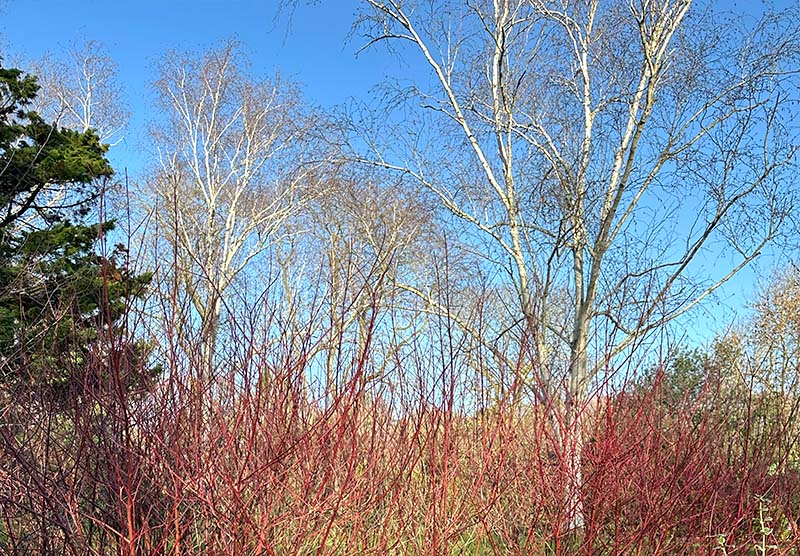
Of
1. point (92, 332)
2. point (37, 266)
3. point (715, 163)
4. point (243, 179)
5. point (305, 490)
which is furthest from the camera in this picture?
point (243, 179)

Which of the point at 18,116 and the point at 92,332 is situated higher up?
the point at 18,116

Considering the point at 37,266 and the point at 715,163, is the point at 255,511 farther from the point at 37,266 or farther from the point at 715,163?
the point at 37,266

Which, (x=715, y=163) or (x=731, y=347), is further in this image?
(x=731, y=347)

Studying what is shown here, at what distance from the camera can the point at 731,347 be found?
5359mm

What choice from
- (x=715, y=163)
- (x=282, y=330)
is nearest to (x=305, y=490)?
(x=282, y=330)

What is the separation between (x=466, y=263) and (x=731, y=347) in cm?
252

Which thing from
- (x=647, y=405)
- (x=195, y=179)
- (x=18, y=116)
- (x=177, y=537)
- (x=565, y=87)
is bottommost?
(x=177, y=537)

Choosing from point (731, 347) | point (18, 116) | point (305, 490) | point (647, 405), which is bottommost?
point (305, 490)

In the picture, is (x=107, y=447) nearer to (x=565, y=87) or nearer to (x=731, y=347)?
(x=565, y=87)

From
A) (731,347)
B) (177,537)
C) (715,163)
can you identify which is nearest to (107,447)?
(177,537)

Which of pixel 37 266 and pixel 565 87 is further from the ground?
pixel 565 87

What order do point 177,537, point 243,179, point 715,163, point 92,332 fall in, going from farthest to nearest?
point 243,179
point 715,163
point 92,332
point 177,537

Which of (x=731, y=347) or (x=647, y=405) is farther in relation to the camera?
(x=731, y=347)

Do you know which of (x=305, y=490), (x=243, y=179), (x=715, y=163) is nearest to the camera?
(x=305, y=490)
